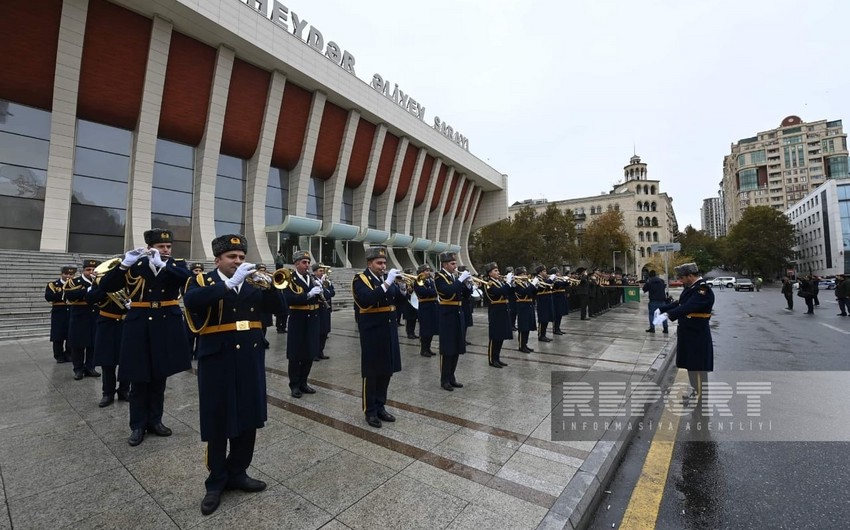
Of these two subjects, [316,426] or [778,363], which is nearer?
[316,426]

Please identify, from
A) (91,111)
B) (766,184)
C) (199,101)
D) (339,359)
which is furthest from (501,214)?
(766,184)

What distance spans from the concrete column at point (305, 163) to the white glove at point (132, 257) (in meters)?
27.5

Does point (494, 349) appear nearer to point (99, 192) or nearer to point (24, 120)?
point (99, 192)

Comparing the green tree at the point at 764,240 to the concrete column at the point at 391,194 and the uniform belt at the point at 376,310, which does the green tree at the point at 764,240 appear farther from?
the uniform belt at the point at 376,310

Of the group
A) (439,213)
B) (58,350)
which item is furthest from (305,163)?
(58,350)

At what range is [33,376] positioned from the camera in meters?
6.99

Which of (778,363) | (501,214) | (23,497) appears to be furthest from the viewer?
(501,214)

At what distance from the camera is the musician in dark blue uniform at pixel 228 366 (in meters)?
3.02

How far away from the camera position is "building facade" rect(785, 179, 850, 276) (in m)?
59.9

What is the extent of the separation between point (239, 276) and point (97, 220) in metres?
26.6

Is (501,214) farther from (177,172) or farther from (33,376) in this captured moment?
(33,376)

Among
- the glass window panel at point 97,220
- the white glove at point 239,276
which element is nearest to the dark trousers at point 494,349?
the white glove at point 239,276

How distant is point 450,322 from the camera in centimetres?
634

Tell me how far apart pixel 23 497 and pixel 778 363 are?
11.8 meters
